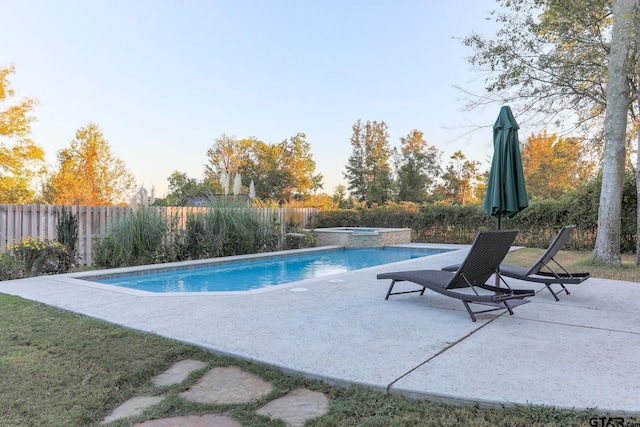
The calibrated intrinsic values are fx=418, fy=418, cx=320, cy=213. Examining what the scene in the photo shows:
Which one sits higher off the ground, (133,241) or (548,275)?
(133,241)

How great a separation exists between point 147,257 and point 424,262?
587cm

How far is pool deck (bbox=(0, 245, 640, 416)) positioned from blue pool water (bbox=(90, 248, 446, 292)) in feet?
5.63

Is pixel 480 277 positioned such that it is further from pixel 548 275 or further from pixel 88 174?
pixel 88 174

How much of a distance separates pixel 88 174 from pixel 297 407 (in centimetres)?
2933

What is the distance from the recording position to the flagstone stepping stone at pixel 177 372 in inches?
108

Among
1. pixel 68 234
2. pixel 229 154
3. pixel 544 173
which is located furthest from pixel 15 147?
pixel 544 173

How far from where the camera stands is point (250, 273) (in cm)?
921

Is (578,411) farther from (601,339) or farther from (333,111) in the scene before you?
(333,111)

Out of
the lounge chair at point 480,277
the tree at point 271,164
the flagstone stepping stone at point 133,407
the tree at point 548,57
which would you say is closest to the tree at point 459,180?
the tree at point 271,164

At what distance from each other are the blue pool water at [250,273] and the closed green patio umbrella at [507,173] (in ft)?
14.5

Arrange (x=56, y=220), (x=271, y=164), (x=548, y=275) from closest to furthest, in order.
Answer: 1. (x=548, y=275)
2. (x=56, y=220)
3. (x=271, y=164)

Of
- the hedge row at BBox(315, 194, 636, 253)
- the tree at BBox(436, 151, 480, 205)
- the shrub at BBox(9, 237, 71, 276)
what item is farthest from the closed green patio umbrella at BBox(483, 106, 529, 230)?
the tree at BBox(436, 151, 480, 205)

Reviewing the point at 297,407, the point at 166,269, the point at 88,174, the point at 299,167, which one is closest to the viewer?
the point at 297,407

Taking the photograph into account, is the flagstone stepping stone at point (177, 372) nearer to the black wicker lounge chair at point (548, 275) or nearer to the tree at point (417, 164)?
the black wicker lounge chair at point (548, 275)
